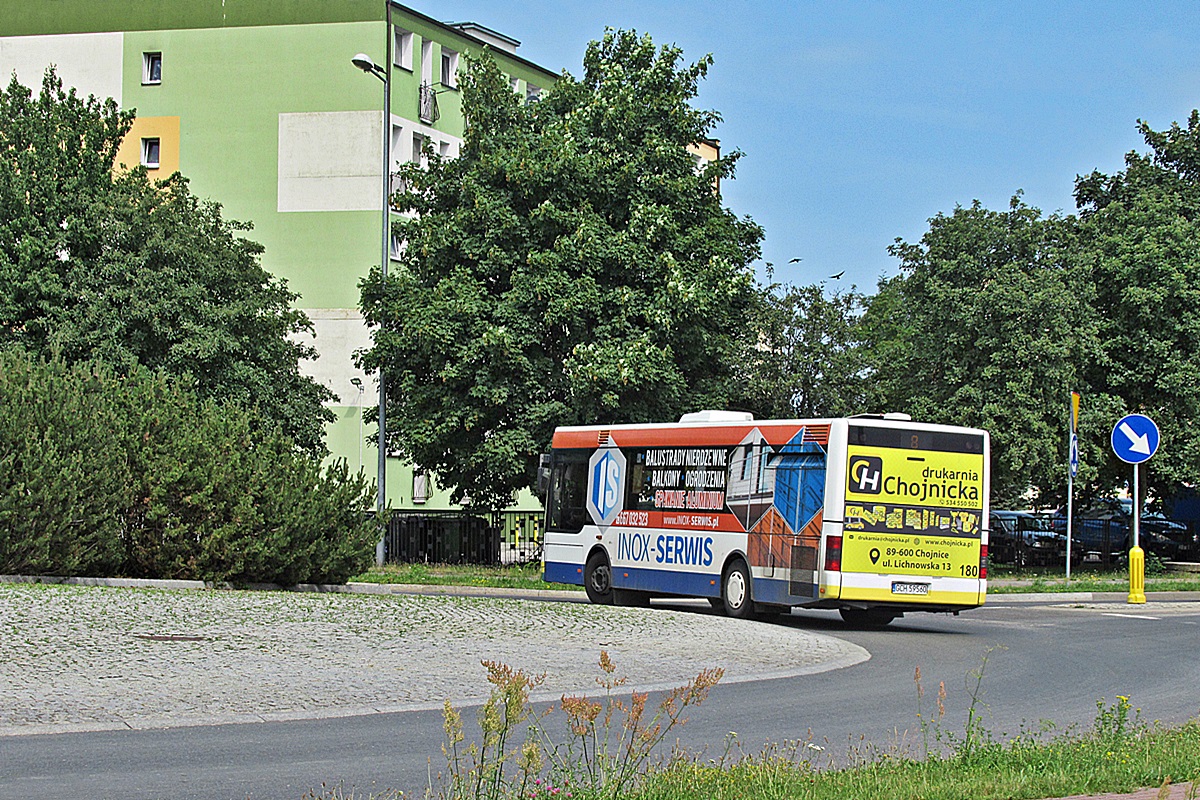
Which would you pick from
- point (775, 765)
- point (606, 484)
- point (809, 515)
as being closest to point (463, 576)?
point (606, 484)

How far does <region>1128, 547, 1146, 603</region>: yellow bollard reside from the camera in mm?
27319

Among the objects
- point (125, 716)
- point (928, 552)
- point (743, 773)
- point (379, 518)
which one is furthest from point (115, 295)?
point (743, 773)

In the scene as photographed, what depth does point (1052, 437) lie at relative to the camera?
124 ft

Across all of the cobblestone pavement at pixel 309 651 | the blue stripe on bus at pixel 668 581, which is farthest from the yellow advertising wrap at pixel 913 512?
the blue stripe on bus at pixel 668 581

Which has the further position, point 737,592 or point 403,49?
point 403,49

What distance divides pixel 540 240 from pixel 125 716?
27.5 meters

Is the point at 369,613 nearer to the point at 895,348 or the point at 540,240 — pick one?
the point at 540,240

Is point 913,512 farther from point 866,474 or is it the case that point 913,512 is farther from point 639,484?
point 639,484

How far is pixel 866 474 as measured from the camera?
20.9 meters

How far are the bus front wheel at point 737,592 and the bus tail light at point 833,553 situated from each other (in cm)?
188

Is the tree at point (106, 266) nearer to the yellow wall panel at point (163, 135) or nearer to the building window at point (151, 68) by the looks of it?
the yellow wall panel at point (163, 135)

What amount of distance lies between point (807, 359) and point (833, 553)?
2342 centimetres

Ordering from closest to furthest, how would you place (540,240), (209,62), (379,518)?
1. (379,518)
2. (540,240)
3. (209,62)

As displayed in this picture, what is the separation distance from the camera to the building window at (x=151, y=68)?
56.5 metres
